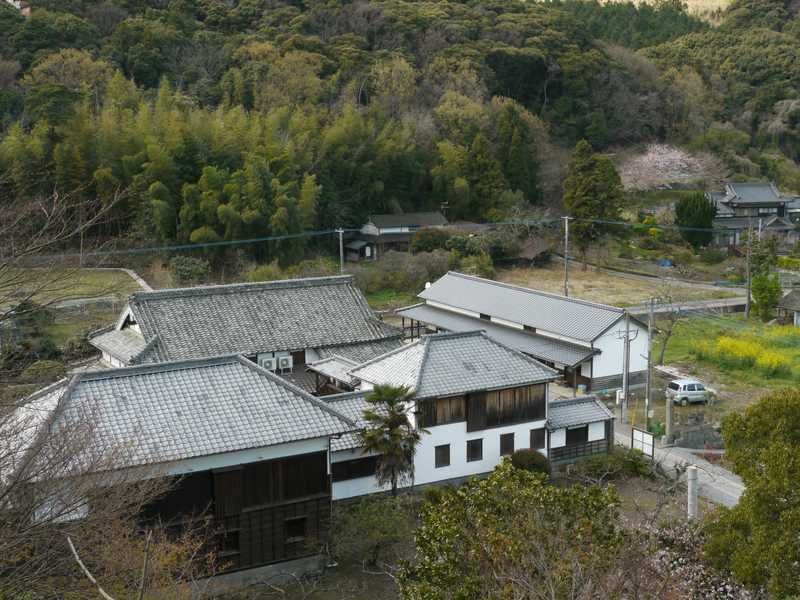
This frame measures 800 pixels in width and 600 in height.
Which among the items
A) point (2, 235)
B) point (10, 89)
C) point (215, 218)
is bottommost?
point (215, 218)

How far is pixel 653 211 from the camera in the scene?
171 ft

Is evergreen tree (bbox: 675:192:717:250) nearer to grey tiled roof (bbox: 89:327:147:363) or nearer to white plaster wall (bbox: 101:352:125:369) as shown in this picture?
grey tiled roof (bbox: 89:327:147:363)

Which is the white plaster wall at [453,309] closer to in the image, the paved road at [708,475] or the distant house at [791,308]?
the paved road at [708,475]

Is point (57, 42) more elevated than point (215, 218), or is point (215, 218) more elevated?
point (57, 42)

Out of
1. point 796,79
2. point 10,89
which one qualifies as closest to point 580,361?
point 10,89

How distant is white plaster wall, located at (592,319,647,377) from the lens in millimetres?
23609

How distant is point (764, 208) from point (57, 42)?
43.6 meters

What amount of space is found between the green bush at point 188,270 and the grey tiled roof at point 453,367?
15.4 meters

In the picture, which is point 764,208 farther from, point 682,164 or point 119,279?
point 119,279

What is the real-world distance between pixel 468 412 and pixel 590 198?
83.4 ft

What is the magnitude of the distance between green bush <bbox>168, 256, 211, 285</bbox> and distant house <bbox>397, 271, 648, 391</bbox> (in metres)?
9.34

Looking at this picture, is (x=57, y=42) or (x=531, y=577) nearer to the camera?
(x=531, y=577)

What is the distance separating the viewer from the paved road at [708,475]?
17344mm

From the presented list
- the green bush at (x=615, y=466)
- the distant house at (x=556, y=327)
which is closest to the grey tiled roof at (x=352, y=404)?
the green bush at (x=615, y=466)
